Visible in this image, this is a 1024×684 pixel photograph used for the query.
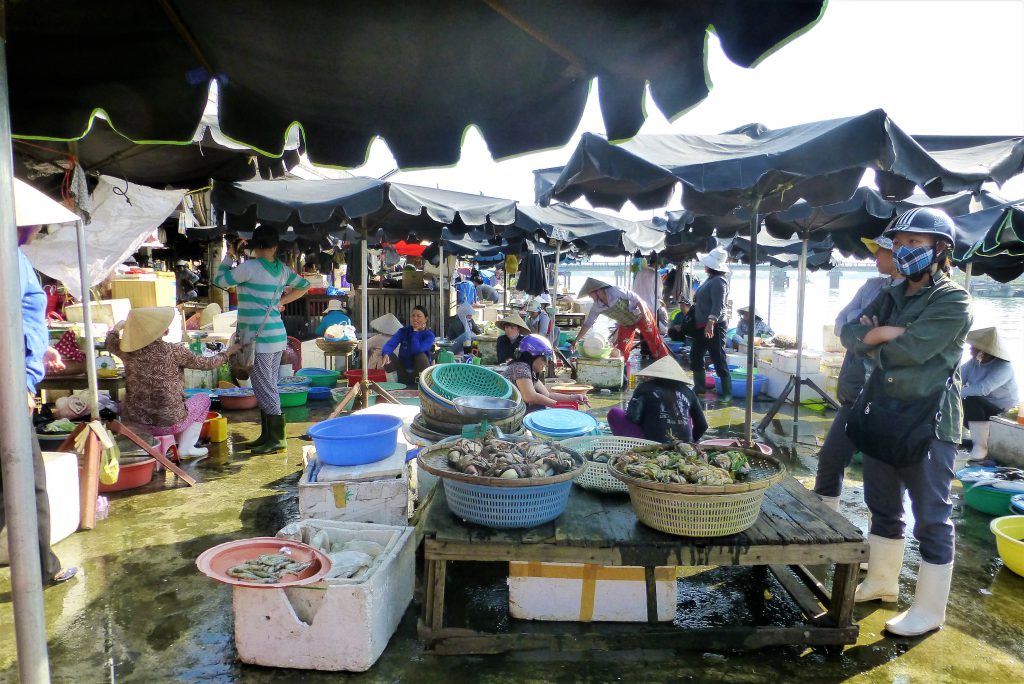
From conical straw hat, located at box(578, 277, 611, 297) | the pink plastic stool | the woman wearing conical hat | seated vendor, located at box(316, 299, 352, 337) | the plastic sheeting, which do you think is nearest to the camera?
the pink plastic stool

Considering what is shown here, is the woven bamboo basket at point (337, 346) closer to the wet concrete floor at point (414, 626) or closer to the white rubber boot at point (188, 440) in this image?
the white rubber boot at point (188, 440)

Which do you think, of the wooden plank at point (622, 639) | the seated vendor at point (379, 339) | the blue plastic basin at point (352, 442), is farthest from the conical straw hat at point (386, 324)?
the wooden plank at point (622, 639)

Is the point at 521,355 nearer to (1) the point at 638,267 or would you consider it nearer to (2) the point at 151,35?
(2) the point at 151,35

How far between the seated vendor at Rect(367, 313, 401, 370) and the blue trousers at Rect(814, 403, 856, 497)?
224 inches

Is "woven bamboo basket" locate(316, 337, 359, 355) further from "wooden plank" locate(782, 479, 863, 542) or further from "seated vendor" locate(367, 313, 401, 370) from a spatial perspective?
"wooden plank" locate(782, 479, 863, 542)

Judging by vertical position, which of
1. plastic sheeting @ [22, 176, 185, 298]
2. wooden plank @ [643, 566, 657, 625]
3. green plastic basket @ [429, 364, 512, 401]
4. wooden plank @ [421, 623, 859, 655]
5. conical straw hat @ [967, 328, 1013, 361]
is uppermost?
plastic sheeting @ [22, 176, 185, 298]

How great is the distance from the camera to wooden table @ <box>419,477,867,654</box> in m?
2.91

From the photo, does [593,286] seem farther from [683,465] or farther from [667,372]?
[683,465]

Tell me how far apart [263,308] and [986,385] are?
7.16 meters

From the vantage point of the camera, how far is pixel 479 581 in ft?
12.5

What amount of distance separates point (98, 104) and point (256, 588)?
89.1 inches

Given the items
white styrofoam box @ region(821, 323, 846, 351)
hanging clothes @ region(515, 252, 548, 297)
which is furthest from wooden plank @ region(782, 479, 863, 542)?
hanging clothes @ region(515, 252, 548, 297)

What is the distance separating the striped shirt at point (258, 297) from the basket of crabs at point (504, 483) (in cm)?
345

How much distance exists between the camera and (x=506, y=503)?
2.98 meters
